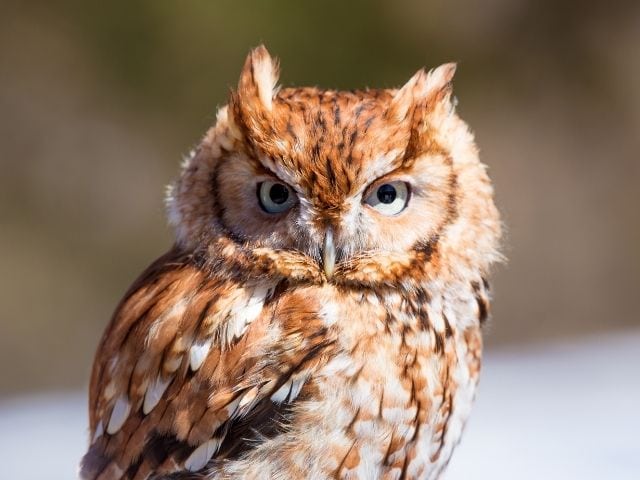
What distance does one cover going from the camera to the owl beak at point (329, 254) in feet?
7.25

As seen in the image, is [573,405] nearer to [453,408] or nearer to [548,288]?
[453,408]

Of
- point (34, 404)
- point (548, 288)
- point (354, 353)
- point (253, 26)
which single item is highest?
point (253, 26)

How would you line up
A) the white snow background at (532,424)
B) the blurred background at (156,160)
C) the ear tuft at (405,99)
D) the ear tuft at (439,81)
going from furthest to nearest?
the blurred background at (156,160) < the white snow background at (532,424) < the ear tuft at (439,81) < the ear tuft at (405,99)

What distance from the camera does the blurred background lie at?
6715mm

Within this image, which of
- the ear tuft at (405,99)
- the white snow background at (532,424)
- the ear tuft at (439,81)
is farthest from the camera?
the white snow background at (532,424)

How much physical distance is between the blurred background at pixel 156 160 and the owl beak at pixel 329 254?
441 cm

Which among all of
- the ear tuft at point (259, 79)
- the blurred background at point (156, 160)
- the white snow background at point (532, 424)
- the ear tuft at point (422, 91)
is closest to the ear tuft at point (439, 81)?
the ear tuft at point (422, 91)

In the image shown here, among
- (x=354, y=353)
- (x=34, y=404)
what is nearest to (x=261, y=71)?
(x=354, y=353)

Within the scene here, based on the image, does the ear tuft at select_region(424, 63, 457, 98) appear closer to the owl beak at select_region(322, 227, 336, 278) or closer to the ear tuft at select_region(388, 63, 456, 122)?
the ear tuft at select_region(388, 63, 456, 122)

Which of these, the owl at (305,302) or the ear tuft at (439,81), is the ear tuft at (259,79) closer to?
the owl at (305,302)

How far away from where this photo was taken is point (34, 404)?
4672 millimetres

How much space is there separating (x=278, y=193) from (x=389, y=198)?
252 mm

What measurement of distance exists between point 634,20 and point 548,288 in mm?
2041

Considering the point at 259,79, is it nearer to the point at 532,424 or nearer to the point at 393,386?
the point at 393,386
